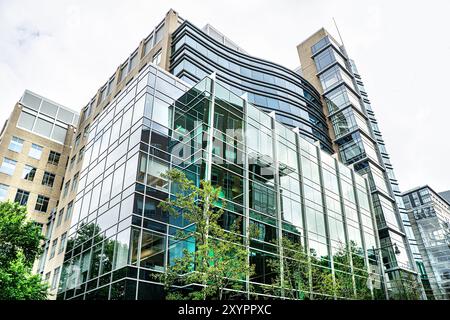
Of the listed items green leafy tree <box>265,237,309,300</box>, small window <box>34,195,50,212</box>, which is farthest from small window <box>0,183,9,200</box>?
green leafy tree <box>265,237,309,300</box>

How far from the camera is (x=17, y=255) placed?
2256cm

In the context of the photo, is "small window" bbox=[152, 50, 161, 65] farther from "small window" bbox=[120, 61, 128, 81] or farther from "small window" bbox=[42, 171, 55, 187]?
"small window" bbox=[42, 171, 55, 187]

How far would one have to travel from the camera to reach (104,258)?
21984 mm

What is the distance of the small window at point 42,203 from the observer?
43.2m

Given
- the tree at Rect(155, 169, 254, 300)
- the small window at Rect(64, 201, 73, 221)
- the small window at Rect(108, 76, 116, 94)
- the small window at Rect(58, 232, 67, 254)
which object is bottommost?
the tree at Rect(155, 169, 254, 300)

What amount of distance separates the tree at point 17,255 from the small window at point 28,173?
70.1ft

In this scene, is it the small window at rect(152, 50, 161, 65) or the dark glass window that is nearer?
the dark glass window

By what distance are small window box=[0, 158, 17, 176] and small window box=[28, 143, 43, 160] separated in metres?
2.42

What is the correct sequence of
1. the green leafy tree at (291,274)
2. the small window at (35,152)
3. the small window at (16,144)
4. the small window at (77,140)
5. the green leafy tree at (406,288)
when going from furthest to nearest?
the small window at (77,140), the small window at (35,152), the small window at (16,144), the green leafy tree at (406,288), the green leafy tree at (291,274)

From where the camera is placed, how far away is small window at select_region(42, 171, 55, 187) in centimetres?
4506

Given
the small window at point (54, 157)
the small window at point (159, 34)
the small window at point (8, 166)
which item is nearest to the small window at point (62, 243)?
the small window at point (8, 166)

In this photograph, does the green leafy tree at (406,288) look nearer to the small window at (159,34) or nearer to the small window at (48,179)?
the small window at (159,34)

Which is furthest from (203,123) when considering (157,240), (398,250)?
(398,250)

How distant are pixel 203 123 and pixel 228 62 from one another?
77.1 feet
